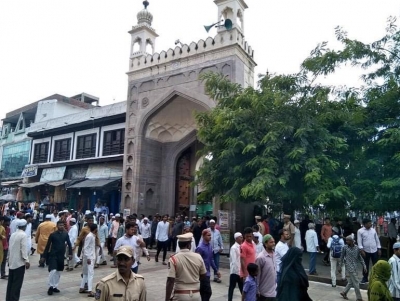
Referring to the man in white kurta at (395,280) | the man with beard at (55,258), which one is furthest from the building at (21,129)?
the man in white kurta at (395,280)

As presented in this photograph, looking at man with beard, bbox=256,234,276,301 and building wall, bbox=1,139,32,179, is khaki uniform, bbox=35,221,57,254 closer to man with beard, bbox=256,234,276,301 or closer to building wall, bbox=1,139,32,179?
man with beard, bbox=256,234,276,301

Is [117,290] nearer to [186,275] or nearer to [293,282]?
[186,275]

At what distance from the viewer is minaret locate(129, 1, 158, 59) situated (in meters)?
18.7

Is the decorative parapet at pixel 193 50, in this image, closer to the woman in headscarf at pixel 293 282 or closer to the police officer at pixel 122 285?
the woman in headscarf at pixel 293 282

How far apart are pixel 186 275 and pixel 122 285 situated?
4.31ft

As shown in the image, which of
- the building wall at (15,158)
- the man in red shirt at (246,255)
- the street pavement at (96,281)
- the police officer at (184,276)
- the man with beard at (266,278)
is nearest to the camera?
the police officer at (184,276)

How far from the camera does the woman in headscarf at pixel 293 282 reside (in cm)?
368

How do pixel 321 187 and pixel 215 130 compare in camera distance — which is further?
pixel 215 130

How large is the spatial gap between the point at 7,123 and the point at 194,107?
70.7ft

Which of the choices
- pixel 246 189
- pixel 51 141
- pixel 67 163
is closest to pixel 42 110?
pixel 51 141

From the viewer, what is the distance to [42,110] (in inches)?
1093

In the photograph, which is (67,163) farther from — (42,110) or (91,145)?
(42,110)

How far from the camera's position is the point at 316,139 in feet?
34.2

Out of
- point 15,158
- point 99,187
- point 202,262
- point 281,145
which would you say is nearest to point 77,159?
point 99,187
